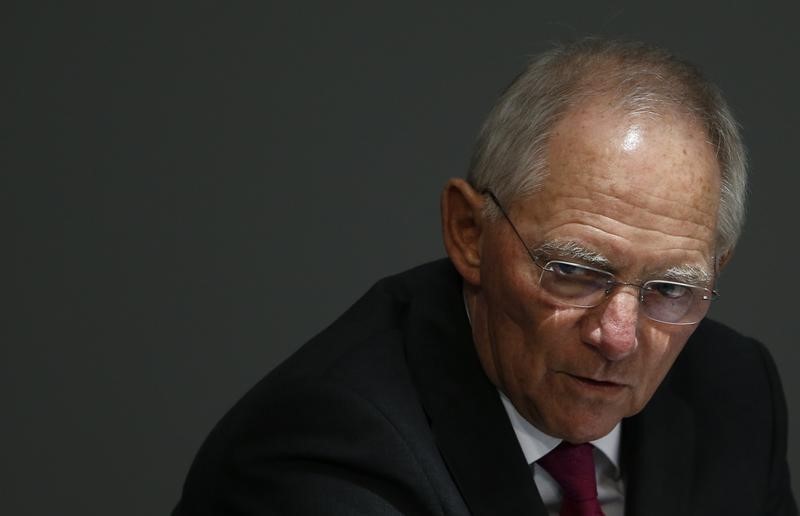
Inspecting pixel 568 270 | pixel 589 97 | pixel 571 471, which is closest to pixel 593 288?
pixel 568 270

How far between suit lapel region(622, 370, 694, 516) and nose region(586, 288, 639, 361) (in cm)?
40

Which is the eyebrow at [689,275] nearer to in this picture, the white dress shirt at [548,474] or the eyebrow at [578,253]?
the eyebrow at [578,253]

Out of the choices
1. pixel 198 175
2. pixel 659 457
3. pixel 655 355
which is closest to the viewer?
pixel 655 355

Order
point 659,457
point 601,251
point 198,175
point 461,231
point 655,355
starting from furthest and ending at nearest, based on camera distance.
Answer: point 198,175
point 659,457
point 461,231
point 655,355
point 601,251

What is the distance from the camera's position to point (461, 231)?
299 centimetres

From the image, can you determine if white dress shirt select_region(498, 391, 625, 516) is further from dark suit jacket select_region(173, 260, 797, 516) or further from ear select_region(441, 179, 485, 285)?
ear select_region(441, 179, 485, 285)

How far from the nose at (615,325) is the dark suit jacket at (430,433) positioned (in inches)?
11.3

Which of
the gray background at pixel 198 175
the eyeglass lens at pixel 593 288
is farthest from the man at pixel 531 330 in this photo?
the gray background at pixel 198 175

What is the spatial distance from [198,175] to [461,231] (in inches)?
52.7

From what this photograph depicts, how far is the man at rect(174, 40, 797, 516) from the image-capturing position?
275 cm

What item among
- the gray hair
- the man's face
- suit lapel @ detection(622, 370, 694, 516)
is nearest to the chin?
A: the man's face

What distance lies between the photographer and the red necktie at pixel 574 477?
304 centimetres

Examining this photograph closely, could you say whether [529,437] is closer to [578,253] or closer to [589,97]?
[578,253]

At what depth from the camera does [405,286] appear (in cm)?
315
